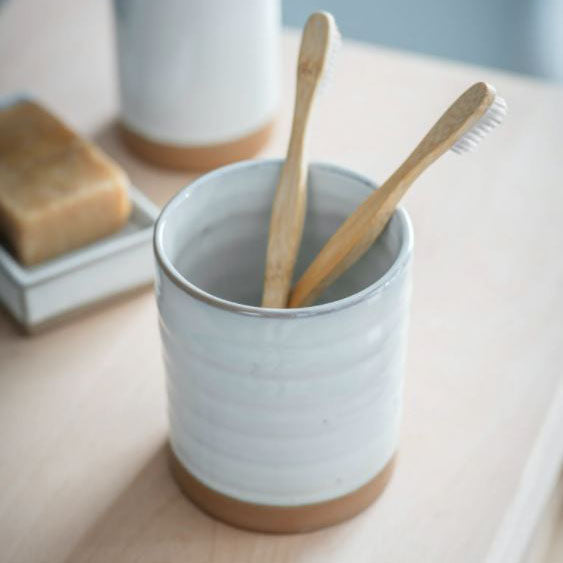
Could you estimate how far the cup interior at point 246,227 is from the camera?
48cm

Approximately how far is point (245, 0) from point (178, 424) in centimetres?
30

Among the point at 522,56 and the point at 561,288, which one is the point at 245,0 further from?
the point at 522,56

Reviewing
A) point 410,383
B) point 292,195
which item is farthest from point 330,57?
point 410,383

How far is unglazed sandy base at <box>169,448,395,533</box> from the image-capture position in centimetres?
49

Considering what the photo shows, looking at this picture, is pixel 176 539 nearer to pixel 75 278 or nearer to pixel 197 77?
pixel 75 278

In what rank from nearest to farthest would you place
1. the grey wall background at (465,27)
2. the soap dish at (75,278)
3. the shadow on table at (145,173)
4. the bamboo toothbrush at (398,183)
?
1. the bamboo toothbrush at (398,183)
2. the soap dish at (75,278)
3. the shadow on table at (145,173)
4. the grey wall background at (465,27)

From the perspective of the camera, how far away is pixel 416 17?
172 centimetres

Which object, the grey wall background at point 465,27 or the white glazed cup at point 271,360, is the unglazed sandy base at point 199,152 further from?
the grey wall background at point 465,27

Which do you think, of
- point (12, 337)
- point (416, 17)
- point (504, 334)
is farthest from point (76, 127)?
point (416, 17)

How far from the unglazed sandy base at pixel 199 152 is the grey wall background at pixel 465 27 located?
0.97 metres

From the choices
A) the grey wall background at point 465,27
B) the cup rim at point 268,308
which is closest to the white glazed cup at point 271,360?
the cup rim at point 268,308

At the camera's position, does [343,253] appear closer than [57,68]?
Yes

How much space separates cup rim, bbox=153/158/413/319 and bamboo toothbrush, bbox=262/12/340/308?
0.02 m

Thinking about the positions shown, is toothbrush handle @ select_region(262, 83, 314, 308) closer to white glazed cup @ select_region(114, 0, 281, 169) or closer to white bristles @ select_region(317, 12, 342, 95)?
white bristles @ select_region(317, 12, 342, 95)
